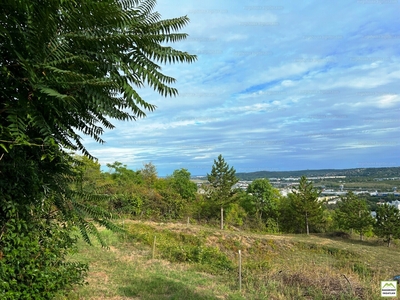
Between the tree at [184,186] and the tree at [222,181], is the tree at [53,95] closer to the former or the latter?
the tree at [222,181]

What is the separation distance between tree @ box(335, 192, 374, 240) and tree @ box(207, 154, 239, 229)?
15.4 metres

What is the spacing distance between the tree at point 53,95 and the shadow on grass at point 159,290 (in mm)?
2969

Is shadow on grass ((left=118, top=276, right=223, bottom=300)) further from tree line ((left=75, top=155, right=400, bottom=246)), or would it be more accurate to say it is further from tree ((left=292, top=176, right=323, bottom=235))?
tree ((left=292, top=176, right=323, bottom=235))

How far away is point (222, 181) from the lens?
111 feet

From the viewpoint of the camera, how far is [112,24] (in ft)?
7.13

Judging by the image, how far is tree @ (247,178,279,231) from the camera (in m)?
43.3

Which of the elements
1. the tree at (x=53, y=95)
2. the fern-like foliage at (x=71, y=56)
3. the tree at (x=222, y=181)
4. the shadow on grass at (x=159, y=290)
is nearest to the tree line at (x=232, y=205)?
the tree at (x=222, y=181)

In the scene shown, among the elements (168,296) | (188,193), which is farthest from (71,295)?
(188,193)

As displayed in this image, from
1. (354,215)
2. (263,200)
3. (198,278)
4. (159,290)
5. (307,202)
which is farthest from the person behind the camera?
(263,200)

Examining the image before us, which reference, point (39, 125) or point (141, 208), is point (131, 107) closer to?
point (39, 125)

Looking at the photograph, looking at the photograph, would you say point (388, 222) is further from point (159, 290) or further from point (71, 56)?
point (71, 56)

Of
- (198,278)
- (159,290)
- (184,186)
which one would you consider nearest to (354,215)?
(184,186)

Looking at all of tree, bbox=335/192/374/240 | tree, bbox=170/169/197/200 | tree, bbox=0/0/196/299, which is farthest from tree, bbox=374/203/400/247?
tree, bbox=0/0/196/299

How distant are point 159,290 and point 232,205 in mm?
31328
